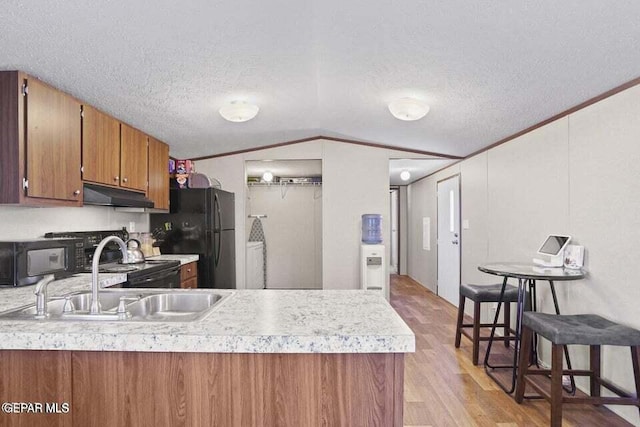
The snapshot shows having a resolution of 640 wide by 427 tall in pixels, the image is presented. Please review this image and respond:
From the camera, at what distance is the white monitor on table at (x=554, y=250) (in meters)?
2.65

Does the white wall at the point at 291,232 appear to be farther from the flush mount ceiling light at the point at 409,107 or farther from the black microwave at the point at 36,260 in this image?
the black microwave at the point at 36,260

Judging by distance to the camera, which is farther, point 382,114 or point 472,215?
point 472,215

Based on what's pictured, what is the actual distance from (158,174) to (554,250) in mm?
3618

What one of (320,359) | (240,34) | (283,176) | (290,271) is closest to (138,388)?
(320,359)

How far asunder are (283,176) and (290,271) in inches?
69.7

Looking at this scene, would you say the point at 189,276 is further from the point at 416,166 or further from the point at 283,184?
the point at 416,166

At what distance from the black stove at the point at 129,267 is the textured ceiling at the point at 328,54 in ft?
3.35

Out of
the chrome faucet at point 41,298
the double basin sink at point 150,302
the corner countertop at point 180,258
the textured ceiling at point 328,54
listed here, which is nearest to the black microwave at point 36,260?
the double basin sink at point 150,302

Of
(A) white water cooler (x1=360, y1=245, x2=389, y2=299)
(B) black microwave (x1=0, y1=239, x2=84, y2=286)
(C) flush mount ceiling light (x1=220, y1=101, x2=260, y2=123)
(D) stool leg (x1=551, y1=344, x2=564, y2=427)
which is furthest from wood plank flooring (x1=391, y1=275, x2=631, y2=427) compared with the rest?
(C) flush mount ceiling light (x1=220, y1=101, x2=260, y2=123)

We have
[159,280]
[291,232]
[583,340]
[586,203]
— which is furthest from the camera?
[291,232]

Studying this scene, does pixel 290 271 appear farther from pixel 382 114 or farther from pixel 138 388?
pixel 138 388

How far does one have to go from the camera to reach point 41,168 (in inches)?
84.2

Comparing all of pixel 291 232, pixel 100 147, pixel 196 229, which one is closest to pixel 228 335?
pixel 100 147

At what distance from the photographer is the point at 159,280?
9.86ft
